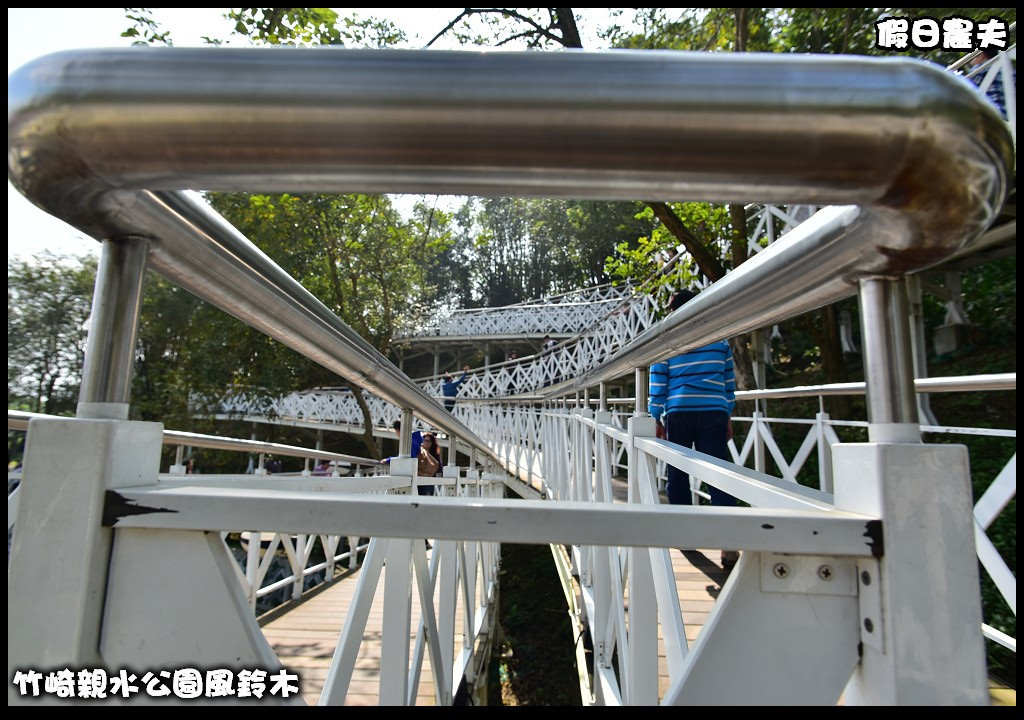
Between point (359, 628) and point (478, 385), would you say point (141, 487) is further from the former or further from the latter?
point (478, 385)

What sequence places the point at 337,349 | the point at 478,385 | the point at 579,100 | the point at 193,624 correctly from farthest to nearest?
the point at 478,385 < the point at 337,349 < the point at 193,624 < the point at 579,100

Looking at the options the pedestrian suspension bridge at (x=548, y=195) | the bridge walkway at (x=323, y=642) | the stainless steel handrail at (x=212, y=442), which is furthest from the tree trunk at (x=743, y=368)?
the pedestrian suspension bridge at (x=548, y=195)

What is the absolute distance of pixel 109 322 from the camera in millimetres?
623

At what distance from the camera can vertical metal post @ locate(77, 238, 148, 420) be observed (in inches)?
24.3

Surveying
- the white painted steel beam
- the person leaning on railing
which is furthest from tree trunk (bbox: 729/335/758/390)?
the white painted steel beam

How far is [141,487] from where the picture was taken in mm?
631

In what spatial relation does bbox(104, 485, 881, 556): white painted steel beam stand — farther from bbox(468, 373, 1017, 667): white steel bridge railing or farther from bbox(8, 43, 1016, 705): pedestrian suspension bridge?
bbox(468, 373, 1017, 667): white steel bridge railing

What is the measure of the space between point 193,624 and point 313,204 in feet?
31.6

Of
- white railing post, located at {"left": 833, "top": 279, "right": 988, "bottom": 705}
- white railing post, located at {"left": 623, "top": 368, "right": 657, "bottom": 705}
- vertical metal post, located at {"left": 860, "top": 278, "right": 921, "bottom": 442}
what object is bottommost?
white railing post, located at {"left": 623, "top": 368, "right": 657, "bottom": 705}

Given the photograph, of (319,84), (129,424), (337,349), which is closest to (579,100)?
(319,84)

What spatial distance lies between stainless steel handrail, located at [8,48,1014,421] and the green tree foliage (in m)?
19.5

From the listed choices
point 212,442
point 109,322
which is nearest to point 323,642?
point 212,442

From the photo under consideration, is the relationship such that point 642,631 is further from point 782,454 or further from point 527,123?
point 782,454

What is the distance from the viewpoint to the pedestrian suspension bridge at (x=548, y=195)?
1.44ft
